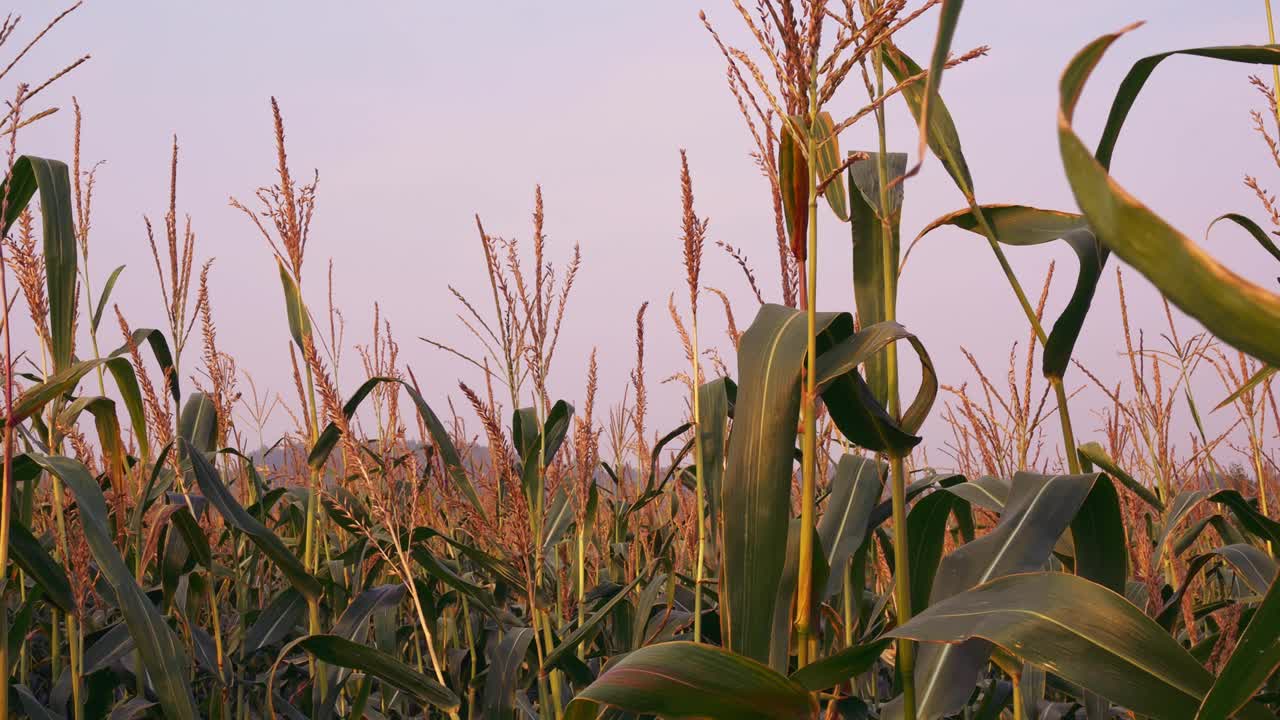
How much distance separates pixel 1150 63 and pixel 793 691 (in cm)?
95

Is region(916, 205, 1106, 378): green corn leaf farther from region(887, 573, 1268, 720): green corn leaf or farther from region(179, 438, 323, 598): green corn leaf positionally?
region(179, 438, 323, 598): green corn leaf

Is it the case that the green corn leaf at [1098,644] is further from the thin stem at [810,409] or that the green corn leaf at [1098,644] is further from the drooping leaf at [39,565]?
the drooping leaf at [39,565]

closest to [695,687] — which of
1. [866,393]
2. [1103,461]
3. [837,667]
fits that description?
[837,667]

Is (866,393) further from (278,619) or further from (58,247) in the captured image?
(278,619)

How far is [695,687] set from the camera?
1043 millimetres

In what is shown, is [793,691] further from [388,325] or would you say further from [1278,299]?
[388,325]

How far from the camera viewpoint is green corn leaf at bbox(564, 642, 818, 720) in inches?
41.2

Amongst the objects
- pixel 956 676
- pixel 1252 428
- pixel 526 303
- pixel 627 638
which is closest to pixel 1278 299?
pixel 956 676

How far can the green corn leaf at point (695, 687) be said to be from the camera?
1046 mm

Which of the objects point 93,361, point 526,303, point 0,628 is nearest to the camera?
point 0,628

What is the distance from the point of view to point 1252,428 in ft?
9.41

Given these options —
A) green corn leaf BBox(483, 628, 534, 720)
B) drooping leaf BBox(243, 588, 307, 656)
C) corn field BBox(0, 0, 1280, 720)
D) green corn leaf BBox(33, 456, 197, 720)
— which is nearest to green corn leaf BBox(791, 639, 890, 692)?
corn field BBox(0, 0, 1280, 720)

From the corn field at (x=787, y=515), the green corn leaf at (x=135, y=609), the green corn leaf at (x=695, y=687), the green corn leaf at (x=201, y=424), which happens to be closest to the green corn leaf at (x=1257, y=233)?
the corn field at (x=787, y=515)

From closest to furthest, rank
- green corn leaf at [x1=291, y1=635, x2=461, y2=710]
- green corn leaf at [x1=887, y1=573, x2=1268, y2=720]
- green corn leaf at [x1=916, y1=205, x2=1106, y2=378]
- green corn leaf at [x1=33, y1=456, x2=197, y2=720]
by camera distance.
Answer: green corn leaf at [x1=887, y1=573, x2=1268, y2=720] → green corn leaf at [x1=916, y1=205, x2=1106, y2=378] → green corn leaf at [x1=33, y1=456, x2=197, y2=720] → green corn leaf at [x1=291, y1=635, x2=461, y2=710]
